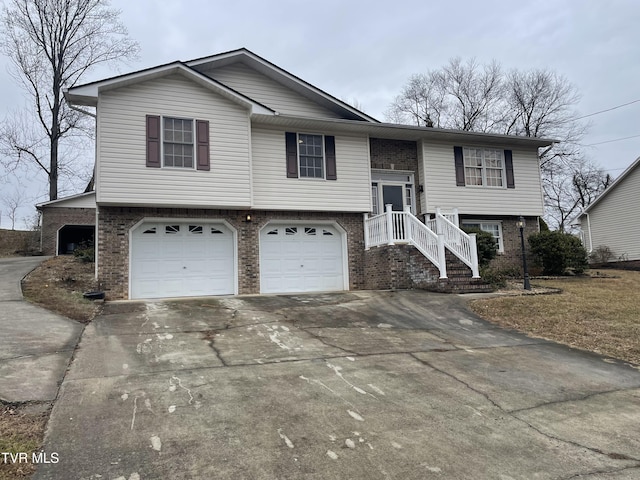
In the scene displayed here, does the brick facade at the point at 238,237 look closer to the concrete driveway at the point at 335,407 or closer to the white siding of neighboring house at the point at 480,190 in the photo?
the white siding of neighboring house at the point at 480,190

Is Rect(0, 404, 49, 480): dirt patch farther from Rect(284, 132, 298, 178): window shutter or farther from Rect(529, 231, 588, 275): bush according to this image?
Rect(529, 231, 588, 275): bush

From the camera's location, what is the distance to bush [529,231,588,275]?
1630 cm

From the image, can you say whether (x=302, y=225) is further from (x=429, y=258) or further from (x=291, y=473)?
(x=291, y=473)

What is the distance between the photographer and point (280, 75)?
48.6ft

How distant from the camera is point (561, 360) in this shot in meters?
6.57

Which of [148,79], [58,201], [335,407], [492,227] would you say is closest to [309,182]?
[148,79]

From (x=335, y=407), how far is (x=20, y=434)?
273cm

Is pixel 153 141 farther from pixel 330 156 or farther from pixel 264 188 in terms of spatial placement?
pixel 330 156

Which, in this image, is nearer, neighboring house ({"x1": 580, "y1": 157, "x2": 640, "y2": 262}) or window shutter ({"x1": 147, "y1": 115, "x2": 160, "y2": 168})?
window shutter ({"x1": 147, "y1": 115, "x2": 160, "y2": 168})

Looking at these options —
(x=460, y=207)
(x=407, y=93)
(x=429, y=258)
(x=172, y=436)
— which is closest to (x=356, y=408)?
(x=172, y=436)

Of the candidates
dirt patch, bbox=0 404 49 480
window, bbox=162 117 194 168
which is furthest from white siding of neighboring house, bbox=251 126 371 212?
dirt patch, bbox=0 404 49 480

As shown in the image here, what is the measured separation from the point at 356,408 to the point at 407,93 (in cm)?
3641

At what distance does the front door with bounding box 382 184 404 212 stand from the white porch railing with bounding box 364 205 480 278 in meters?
1.99

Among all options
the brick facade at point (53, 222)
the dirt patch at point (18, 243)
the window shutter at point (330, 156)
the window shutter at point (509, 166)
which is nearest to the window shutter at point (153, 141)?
the window shutter at point (330, 156)
